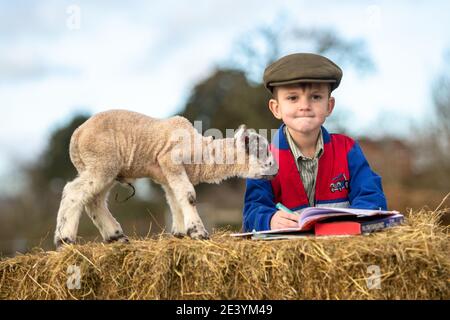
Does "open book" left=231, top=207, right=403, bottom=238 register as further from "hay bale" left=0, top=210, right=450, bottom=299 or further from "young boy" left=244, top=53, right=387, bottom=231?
"young boy" left=244, top=53, right=387, bottom=231

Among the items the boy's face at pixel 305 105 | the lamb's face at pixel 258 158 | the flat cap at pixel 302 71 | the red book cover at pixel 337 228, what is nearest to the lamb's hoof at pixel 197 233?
the lamb's face at pixel 258 158

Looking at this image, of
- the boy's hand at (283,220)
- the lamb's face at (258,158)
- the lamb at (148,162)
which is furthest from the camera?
the lamb's face at (258,158)

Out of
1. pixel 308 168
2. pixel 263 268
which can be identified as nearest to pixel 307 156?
pixel 308 168

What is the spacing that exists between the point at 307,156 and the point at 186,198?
105cm

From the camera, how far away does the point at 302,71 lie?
14.1 feet

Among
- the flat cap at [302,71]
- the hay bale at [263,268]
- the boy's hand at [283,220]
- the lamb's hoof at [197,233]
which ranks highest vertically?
the flat cap at [302,71]

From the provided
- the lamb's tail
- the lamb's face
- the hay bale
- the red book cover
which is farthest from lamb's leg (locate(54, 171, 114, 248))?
the red book cover

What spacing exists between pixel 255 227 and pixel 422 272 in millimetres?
1399

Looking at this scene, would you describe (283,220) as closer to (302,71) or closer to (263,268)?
(263,268)

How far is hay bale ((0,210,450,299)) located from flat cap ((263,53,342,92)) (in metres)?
1.25

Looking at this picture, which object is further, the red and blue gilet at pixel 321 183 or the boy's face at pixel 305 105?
the red and blue gilet at pixel 321 183

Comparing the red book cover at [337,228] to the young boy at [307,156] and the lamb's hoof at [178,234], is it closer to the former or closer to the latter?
the young boy at [307,156]

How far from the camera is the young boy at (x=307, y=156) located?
4.37m
